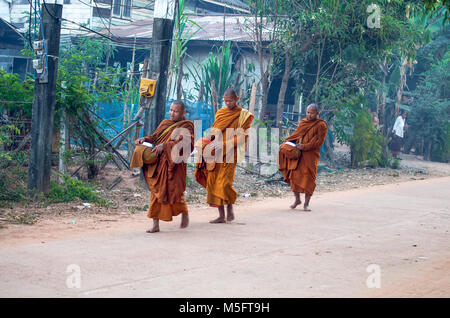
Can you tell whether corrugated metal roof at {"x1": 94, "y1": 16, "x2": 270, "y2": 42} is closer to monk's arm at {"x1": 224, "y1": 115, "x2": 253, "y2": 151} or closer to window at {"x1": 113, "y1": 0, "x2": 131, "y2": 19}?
window at {"x1": 113, "y1": 0, "x2": 131, "y2": 19}

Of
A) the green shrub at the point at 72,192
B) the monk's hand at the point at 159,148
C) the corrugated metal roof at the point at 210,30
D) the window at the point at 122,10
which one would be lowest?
the green shrub at the point at 72,192

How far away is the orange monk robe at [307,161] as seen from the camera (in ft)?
34.3

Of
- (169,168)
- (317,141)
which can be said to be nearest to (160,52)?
(317,141)

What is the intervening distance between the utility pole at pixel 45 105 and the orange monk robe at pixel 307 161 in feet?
13.5

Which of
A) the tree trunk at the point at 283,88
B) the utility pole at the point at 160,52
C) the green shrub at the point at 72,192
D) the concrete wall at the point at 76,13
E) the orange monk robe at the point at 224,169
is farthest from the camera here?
the concrete wall at the point at 76,13

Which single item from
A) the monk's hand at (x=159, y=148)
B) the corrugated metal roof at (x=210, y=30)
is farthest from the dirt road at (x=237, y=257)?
the corrugated metal roof at (x=210, y=30)

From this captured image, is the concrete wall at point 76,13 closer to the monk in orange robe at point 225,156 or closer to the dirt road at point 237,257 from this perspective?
the monk in orange robe at point 225,156

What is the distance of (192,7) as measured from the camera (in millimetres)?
28562

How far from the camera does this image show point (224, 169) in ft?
28.5

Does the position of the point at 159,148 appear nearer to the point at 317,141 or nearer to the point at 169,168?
the point at 169,168

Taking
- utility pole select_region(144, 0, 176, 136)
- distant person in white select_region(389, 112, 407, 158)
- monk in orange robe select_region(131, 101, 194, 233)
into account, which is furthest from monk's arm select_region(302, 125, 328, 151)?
distant person in white select_region(389, 112, 407, 158)

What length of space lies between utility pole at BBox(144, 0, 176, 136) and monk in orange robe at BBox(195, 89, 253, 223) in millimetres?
2651

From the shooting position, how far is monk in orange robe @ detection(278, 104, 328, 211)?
10.5 metres

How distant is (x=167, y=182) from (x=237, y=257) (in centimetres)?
169
